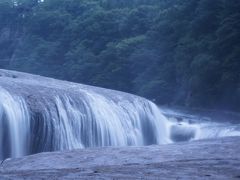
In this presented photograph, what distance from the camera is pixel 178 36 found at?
30703 mm

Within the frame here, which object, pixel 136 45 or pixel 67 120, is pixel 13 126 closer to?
pixel 67 120

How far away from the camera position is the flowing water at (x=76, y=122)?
12172mm

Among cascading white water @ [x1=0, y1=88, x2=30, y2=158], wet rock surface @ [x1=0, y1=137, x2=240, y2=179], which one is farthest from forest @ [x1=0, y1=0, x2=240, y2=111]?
wet rock surface @ [x1=0, y1=137, x2=240, y2=179]

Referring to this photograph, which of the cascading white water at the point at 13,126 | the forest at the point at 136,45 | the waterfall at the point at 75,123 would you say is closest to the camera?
the cascading white water at the point at 13,126

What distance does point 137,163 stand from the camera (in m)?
6.05

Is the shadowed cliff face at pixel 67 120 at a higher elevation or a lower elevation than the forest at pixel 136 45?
lower

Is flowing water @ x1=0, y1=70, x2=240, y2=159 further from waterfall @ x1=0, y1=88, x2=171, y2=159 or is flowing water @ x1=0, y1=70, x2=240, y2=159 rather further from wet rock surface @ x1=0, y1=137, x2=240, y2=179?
wet rock surface @ x1=0, y1=137, x2=240, y2=179

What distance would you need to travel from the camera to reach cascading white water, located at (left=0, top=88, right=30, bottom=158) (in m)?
11.6

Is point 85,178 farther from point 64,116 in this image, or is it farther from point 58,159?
point 64,116

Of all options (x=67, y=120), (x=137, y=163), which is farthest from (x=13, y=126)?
(x=137, y=163)

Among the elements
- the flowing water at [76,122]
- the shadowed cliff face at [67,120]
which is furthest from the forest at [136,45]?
the shadowed cliff face at [67,120]

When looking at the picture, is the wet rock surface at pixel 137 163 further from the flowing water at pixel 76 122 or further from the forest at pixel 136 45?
the forest at pixel 136 45

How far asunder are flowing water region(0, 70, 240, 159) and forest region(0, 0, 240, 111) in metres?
6.43

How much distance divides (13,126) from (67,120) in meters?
2.01
